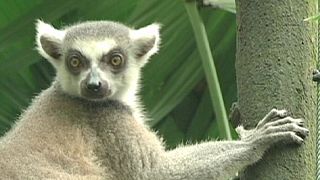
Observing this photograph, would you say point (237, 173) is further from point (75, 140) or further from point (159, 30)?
point (159, 30)

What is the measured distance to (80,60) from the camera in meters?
4.60

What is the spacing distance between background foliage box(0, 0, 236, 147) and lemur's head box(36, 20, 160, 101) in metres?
0.28

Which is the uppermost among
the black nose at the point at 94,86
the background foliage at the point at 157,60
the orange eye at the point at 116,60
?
the black nose at the point at 94,86

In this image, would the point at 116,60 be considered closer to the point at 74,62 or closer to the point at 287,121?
the point at 74,62

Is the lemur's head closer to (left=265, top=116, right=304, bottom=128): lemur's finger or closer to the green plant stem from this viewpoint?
the green plant stem

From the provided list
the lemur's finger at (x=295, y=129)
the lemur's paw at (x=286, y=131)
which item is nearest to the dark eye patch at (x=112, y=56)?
the lemur's paw at (x=286, y=131)

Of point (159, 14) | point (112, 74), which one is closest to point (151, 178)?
point (112, 74)

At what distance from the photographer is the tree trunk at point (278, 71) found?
3.51 metres

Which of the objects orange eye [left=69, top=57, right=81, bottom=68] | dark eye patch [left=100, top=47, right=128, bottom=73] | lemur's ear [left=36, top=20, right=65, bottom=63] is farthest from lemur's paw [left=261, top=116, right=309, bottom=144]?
lemur's ear [left=36, top=20, right=65, bottom=63]

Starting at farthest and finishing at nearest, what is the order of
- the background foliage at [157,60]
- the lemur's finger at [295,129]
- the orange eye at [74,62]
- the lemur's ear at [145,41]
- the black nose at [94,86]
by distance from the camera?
1. the background foliage at [157,60]
2. the lemur's ear at [145,41]
3. the orange eye at [74,62]
4. the black nose at [94,86]
5. the lemur's finger at [295,129]

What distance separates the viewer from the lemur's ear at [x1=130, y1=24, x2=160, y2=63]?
4953 millimetres

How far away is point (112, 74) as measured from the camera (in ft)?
15.3

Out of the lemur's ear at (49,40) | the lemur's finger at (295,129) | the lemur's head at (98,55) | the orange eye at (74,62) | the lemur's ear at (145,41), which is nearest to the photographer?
the lemur's finger at (295,129)

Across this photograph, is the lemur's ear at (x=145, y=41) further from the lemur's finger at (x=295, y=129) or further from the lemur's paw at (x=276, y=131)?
the lemur's finger at (x=295, y=129)
